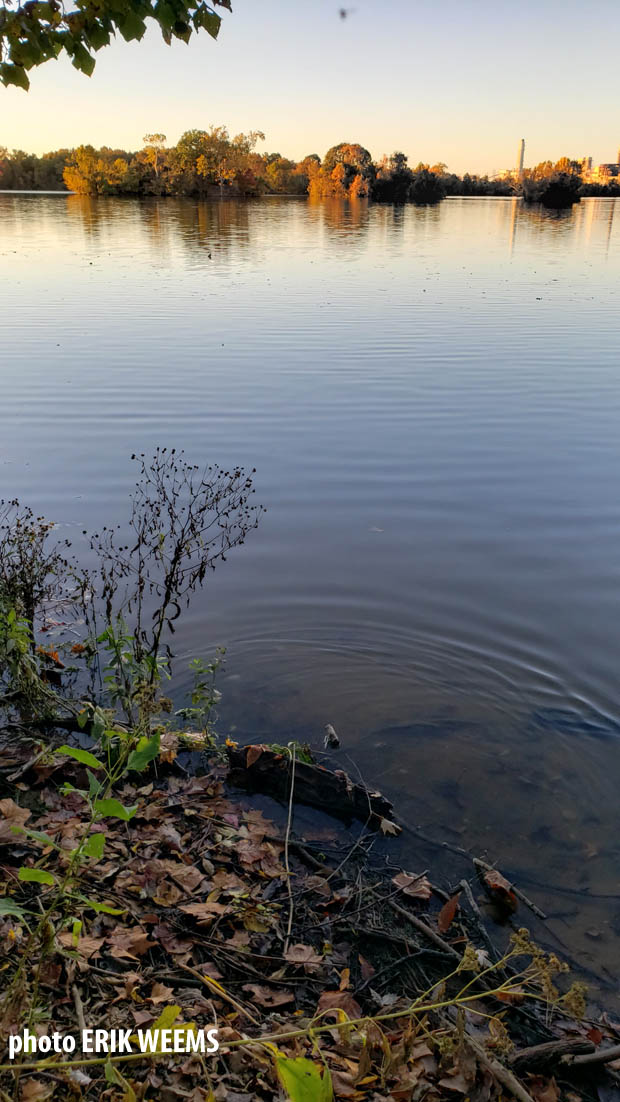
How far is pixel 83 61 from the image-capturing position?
4.44m

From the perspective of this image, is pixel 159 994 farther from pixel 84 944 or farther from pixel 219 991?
pixel 84 944

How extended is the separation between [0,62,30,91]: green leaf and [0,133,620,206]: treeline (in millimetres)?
137378

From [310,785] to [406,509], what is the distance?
603 centimetres

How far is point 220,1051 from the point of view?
303 centimetres

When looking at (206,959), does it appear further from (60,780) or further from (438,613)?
(438,613)

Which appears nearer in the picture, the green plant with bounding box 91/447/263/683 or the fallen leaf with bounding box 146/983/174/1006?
the fallen leaf with bounding box 146/983/174/1006

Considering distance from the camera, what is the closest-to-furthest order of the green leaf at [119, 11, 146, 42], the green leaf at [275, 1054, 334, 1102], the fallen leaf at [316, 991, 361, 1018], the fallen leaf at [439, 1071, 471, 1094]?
the green leaf at [275, 1054, 334, 1102]
the fallen leaf at [439, 1071, 471, 1094]
the fallen leaf at [316, 991, 361, 1018]
the green leaf at [119, 11, 146, 42]

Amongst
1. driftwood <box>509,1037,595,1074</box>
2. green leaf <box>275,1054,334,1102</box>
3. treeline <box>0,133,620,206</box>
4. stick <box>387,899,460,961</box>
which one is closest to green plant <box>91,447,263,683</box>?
stick <box>387,899,460,961</box>

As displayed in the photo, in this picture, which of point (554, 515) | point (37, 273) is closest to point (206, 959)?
point (554, 515)

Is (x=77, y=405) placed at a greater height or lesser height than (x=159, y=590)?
greater

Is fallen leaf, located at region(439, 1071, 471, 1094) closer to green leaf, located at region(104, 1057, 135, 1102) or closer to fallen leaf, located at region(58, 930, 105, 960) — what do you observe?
green leaf, located at region(104, 1057, 135, 1102)

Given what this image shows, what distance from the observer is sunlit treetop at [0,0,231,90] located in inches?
164

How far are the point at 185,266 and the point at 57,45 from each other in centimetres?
3297

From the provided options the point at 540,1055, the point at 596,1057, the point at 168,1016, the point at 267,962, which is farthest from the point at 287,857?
the point at 168,1016
